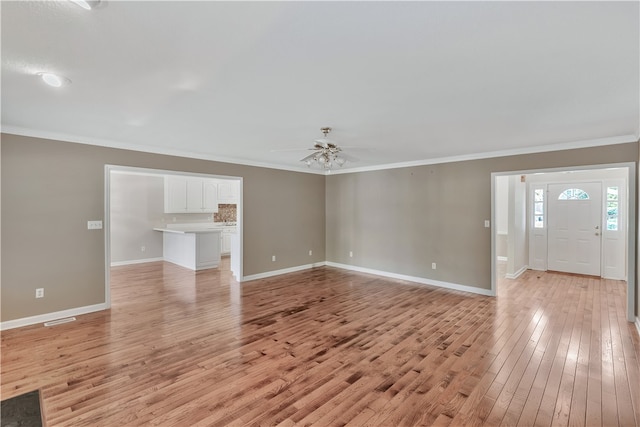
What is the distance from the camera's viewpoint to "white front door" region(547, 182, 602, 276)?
6.26m

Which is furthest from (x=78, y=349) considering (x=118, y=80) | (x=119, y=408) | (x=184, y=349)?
(x=118, y=80)

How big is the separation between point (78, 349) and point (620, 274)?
29.8 ft

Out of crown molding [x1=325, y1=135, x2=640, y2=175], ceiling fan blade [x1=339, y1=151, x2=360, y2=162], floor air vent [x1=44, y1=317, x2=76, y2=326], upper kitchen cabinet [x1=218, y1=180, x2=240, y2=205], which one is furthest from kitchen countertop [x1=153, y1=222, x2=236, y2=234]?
crown molding [x1=325, y1=135, x2=640, y2=175]

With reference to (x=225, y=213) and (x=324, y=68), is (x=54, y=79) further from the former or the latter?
(x=225, y=213)

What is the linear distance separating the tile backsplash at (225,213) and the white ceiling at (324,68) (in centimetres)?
566

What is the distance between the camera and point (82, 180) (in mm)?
4105

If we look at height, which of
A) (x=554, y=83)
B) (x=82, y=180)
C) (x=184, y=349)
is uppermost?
(x=554, y=83)

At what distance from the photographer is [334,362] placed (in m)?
2.81

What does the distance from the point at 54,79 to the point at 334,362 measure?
3.30 metres

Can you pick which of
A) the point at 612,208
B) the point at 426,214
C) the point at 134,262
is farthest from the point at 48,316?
the point at 612,208

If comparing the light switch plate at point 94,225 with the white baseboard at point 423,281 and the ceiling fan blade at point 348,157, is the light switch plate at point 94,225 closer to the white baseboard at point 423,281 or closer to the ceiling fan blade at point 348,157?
the ceiling fan blade at point 348,157

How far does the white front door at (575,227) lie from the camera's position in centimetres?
626

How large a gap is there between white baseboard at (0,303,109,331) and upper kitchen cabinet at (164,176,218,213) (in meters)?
4.40

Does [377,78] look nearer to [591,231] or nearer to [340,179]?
[340,179]
